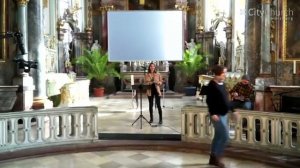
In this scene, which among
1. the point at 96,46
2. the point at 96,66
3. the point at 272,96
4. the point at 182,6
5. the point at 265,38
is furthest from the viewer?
the point at 182,6

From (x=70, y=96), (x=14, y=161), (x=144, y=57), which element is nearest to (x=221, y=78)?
(x=144, y=57)

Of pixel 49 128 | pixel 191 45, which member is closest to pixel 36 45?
pixel 49 128

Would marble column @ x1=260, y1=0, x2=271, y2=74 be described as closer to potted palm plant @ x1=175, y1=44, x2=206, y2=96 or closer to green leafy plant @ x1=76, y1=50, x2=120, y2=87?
potted palm plant @ x1=175, y1=44, x2=206, y2=96

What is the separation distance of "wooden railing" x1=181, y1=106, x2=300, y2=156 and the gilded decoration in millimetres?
3324

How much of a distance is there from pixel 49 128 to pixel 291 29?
21.3 feet

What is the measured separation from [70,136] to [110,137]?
89 cm

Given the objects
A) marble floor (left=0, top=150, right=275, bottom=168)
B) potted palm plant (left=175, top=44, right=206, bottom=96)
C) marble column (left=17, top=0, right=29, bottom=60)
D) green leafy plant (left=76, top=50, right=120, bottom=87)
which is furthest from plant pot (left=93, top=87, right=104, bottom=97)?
marble floor (left=0, top=150, right=275, bottom=168)

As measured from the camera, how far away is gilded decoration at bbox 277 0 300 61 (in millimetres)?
9727

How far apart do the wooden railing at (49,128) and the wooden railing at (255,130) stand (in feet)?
5.98

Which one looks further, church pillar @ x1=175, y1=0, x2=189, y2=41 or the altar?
church pillar @ x1=175, y1=0, x2=189, y2=41

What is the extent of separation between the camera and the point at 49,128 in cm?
709

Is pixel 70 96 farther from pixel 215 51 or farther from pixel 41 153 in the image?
pixel 215 51

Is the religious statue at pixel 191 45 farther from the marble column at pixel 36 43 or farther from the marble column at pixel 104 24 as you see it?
the marble column at pixel 36 43

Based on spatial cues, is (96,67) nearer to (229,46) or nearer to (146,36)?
(229,46)
